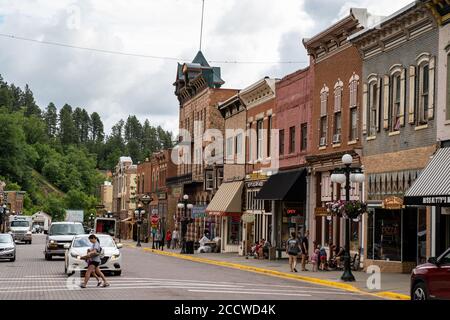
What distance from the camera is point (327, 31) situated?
136 feet

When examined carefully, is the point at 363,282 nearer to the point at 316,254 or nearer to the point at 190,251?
the point at 316,254

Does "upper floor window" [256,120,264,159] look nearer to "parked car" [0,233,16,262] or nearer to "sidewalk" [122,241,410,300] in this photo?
"sidewalk" [122,241,410,300]

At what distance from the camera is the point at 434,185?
28.8 meters

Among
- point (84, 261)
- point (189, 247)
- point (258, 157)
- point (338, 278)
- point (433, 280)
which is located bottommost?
point (189, 247)

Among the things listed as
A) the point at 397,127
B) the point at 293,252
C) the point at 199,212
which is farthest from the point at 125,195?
the point at 397,127

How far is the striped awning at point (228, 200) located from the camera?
188 feet

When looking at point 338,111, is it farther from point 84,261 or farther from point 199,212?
point 199,212

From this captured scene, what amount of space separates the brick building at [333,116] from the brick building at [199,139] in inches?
827

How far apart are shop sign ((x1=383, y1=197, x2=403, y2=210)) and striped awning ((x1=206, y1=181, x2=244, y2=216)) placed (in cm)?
2362

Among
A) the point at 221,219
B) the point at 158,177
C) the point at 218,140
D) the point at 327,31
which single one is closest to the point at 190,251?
the point at 221,219

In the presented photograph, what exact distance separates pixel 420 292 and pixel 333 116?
22.8 metres

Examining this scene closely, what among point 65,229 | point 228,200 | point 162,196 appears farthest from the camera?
point 162,196

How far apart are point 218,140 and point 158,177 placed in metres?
30.8

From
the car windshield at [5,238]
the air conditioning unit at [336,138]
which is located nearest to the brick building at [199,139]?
the car windshield at [5,238]
